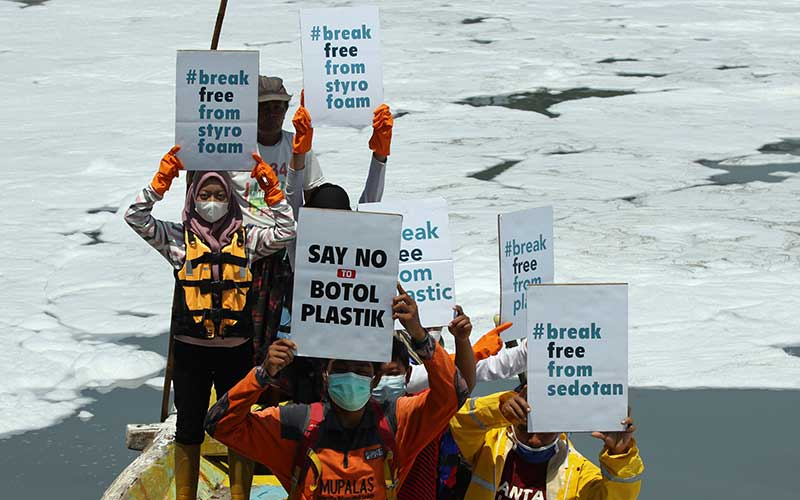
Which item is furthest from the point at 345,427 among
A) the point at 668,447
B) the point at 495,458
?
the point at 668,447

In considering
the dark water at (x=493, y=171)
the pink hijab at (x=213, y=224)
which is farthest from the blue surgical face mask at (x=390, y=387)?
the dark water at (x=493, y=171)

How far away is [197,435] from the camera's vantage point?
455cm

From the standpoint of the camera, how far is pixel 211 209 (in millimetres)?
4383

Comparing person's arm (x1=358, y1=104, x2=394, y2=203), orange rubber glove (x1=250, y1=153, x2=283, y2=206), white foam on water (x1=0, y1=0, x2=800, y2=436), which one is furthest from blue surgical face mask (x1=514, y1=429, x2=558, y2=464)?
white foam on water (x1=0, y1=0, x2=800, y2=436)

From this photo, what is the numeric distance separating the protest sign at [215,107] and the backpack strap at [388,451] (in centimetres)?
125

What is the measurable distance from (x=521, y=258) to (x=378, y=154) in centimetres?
87

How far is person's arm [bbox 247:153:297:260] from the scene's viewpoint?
14.6 feet

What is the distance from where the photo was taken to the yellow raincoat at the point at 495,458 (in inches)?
153

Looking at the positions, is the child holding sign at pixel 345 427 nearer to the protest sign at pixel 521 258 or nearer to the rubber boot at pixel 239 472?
the protest sign at pixel 521 258

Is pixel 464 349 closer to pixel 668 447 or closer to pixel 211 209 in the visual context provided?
pixel 211 209

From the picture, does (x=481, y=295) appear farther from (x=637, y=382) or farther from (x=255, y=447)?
(x=255, y=447)

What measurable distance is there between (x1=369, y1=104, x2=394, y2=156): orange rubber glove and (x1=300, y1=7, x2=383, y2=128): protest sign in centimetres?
16

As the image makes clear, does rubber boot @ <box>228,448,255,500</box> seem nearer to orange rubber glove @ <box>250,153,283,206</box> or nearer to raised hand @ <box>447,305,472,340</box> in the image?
orange rubber glove @ <box>250,153,283,206</box>

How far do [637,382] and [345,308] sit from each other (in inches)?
149
